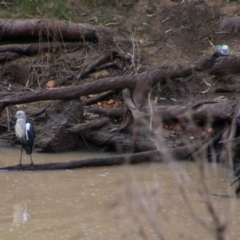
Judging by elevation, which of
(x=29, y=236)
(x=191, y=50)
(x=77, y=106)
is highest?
(x=191, y=50)

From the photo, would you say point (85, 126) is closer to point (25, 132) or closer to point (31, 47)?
point (25, 132)

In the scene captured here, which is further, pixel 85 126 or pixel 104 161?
pixel 85 126

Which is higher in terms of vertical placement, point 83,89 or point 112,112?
point 83,89

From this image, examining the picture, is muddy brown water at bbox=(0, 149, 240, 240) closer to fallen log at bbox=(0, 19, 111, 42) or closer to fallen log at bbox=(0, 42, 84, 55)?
fallen log at bbox=(0, 42, 84, 55)

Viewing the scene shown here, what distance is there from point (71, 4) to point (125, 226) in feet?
23.9

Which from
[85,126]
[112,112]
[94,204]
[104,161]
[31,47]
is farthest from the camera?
[31,47]

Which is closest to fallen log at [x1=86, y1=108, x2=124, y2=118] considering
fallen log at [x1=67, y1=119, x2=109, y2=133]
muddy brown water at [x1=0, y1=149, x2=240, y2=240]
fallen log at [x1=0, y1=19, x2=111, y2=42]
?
fallen log at [x1=67, y1=119, x2=109, y2=133]

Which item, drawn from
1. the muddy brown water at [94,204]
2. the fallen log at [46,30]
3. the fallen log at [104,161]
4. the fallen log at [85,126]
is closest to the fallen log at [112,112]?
the fallen log at [85,126]

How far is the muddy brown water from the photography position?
17.1ft

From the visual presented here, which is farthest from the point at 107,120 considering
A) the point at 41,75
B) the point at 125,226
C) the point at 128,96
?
the point at 125,226

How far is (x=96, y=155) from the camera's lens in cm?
838

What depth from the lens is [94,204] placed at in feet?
19.9

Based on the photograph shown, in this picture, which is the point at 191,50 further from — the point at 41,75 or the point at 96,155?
the point at 96,155

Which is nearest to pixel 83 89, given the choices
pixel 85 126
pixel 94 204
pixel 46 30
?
pixel 85 126
